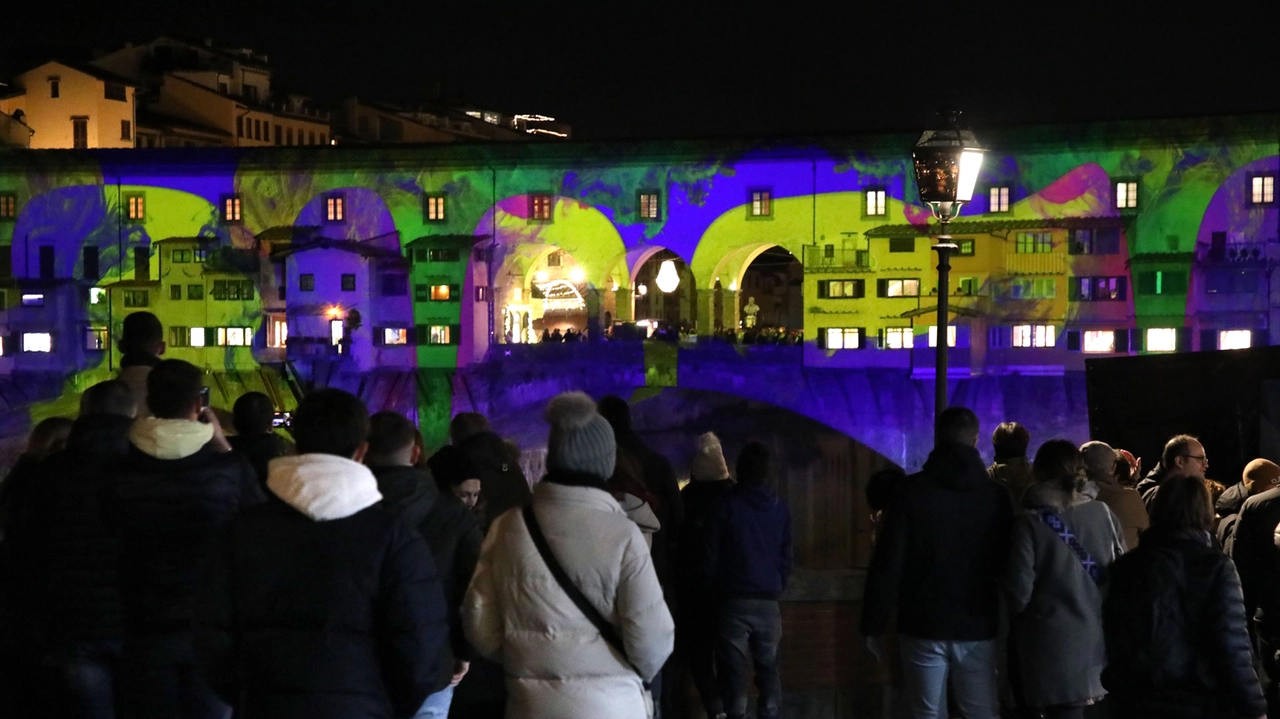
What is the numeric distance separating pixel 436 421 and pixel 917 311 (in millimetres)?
9531

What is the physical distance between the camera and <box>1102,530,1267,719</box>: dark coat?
12.1 feet

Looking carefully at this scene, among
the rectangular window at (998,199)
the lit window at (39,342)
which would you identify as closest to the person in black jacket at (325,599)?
the rectangular window at (998,199)

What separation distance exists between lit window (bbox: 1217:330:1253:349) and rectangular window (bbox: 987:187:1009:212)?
4413 millimetres

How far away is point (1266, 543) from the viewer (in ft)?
16.8

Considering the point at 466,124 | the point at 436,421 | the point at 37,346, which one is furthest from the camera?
the point at 466,124

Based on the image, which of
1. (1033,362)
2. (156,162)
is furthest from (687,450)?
(156,162)

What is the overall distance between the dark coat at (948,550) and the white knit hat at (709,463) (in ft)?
3.56

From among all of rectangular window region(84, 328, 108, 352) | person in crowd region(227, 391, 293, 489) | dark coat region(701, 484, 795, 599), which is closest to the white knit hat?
dark coat region(701, 484, 795, 599)

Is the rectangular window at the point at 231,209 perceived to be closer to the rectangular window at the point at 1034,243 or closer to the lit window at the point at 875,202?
the lit window at the point at 875,202

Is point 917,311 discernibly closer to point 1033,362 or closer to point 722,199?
point 1033,362

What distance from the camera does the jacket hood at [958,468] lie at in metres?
4.39

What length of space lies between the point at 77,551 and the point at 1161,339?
25565 mm

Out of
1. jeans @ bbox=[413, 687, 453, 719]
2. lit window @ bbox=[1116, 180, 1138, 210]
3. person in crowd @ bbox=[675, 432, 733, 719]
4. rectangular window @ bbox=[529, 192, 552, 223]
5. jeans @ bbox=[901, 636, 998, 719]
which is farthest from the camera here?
rectangular window @ bbox=[529, 192, 552, 223]

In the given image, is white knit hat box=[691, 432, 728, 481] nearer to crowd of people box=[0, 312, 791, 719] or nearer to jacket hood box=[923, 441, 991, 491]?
crowd of people box=[0, 312, 791, 719]
